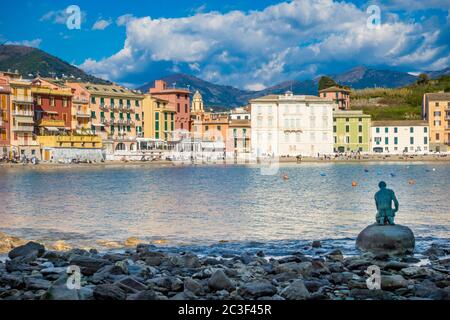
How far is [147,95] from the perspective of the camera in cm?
10462

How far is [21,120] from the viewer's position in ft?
267

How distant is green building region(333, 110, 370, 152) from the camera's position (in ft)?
363

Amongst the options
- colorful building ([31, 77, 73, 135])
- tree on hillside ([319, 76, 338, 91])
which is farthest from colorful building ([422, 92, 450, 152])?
colorful building ([31, 77, 73, 135])

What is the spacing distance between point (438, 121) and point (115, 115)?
51.8 m

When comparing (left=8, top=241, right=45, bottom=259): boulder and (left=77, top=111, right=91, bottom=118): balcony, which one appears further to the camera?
(left=77, top=111, right=91, bottom=118): balcony

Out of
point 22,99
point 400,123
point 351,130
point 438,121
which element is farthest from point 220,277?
point 438,121

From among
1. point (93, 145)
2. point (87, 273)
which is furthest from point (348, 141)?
point (87, 273)

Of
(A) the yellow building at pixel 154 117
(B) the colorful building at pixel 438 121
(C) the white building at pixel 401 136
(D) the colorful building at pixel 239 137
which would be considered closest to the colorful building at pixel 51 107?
(A) the yellow building at pixel 154 117

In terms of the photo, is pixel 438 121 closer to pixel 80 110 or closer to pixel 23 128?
pixel 80 110

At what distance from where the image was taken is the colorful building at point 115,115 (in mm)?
95312

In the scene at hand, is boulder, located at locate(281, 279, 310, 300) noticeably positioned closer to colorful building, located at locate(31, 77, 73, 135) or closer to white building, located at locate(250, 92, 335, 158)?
colorful building, located at locate(31, 77, 73, 135)

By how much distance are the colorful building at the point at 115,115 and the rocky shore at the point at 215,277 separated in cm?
8111

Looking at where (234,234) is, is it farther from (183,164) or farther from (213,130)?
(213,130)

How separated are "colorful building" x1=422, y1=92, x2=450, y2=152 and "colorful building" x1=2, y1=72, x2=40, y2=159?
62488mm
